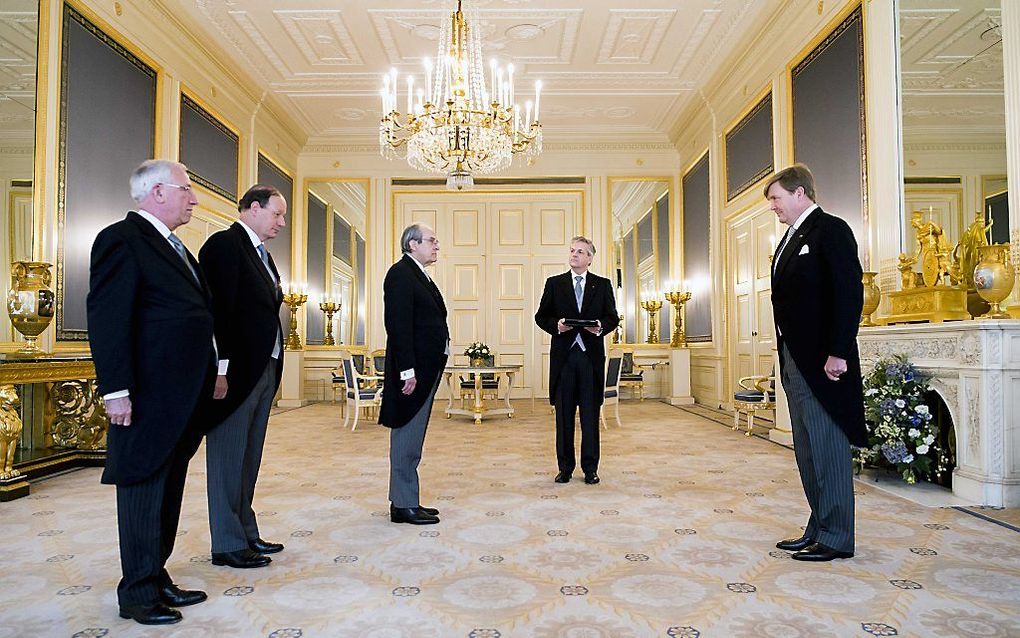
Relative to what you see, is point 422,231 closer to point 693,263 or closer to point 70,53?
point 70,53

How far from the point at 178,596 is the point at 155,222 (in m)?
1.28

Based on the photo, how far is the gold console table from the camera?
15.6 ft

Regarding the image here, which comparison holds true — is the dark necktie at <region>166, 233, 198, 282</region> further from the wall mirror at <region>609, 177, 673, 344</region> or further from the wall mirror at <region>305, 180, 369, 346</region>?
the wall mirror at <region>609, 177, 673, 344</region>

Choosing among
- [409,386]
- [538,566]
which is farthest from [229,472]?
[538,566]

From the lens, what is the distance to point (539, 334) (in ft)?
39.2

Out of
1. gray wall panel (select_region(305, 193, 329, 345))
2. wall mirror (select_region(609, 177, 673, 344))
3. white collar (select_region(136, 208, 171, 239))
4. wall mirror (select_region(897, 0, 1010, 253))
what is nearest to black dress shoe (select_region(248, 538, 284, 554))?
white collar (select_region(136, 208, 171, 239))

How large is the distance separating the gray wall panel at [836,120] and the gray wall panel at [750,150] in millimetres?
813

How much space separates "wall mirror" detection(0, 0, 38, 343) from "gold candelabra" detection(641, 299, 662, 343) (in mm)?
8957

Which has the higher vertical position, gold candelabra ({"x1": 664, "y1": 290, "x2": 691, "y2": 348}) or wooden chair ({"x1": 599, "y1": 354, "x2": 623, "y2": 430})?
gold candelabra ({"x1": 664, "y1": 290, "x2": 691, "y2": 348})

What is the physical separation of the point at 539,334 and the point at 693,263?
2.84 metres

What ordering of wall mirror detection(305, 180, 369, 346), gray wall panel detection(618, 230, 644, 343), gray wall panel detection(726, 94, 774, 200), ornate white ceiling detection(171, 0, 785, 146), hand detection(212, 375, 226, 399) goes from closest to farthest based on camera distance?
hand detection(212, 375, 226, 399)
ornate white ceiling detection(171, 0, 785, 146)
gray wall panel detection(726, 94, 774, 200)
wall mirror detection(305, 180, 369, 346)
gray wall panel detection(618, 230, 644, 343)

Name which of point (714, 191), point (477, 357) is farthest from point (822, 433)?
point (714, 191)

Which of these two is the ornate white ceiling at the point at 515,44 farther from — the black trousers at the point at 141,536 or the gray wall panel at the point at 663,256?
the black trousers at the point at 141,536

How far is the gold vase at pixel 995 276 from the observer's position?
4.03 m
